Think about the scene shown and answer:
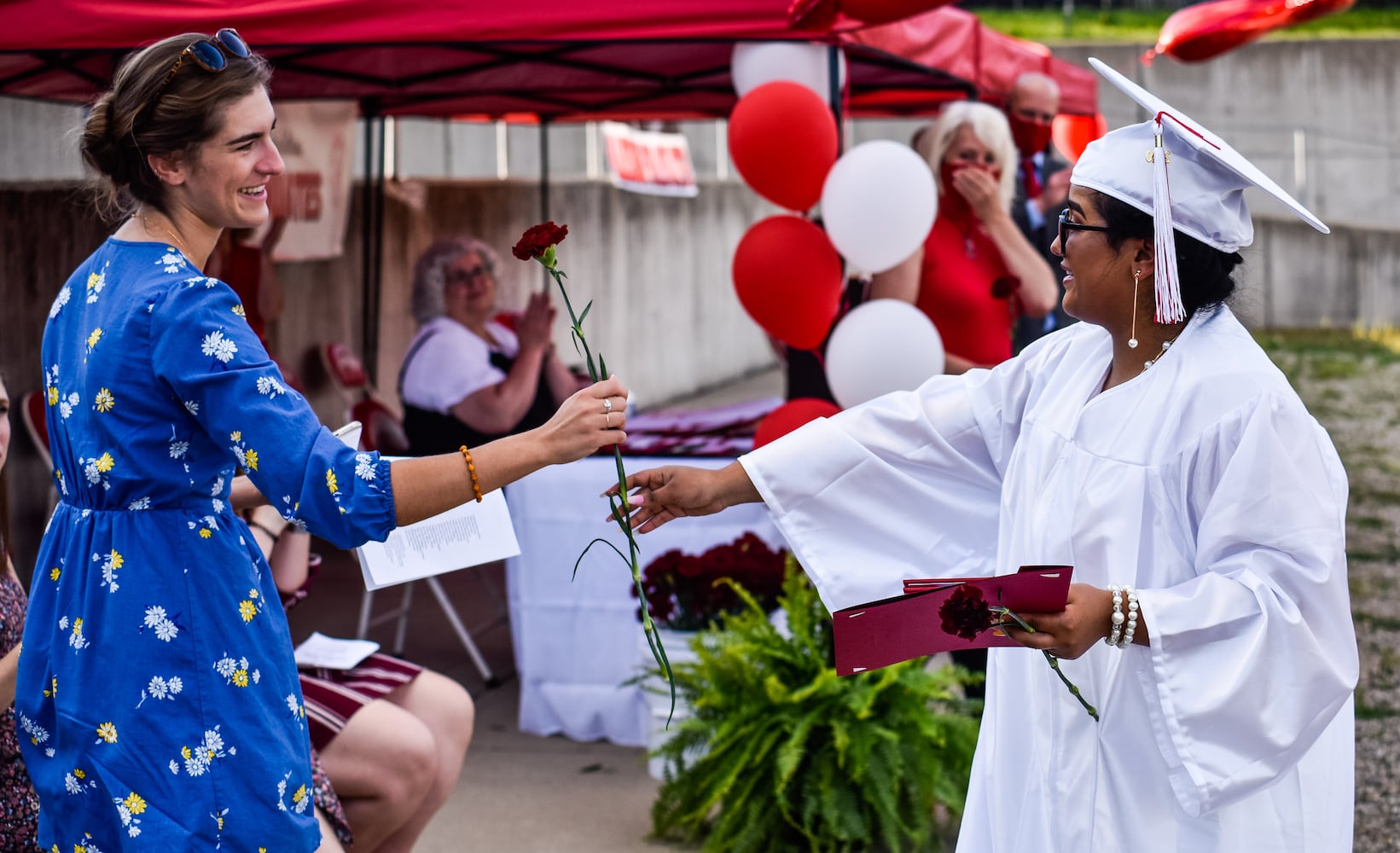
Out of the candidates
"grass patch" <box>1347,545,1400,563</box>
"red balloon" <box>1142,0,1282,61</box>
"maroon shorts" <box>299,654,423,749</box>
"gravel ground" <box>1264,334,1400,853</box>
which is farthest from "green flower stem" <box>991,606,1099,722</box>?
"grass patch" <box>1347,545,1400,563</box>

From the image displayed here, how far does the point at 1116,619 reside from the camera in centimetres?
182

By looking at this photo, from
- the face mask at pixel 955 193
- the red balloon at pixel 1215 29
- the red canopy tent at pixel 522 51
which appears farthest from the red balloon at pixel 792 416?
the red balloon at pixel 1215 29

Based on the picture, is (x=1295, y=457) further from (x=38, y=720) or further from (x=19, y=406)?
(x=19, y=406)

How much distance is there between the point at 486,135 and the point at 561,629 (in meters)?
6.99

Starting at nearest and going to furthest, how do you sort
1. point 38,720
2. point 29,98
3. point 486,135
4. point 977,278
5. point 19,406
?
point 38,720 → point 977,278 → point 19,406 → point 29,98 → point 486,135

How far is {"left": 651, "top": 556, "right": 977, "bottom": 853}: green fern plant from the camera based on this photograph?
3592 millimetres

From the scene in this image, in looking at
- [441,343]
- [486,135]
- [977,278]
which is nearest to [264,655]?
[977,278]

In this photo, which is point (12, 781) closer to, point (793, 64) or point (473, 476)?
point (473, 476)

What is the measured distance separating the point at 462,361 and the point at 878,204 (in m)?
1.94

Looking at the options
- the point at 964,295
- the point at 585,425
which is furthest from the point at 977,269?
the point at 585,425

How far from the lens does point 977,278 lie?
15.4 feet

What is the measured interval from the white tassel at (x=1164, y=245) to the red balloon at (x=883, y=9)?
2.06 m

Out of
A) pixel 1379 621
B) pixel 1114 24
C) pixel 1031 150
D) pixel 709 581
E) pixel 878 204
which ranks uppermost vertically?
pixel 1114 24

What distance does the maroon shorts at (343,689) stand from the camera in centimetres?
291
